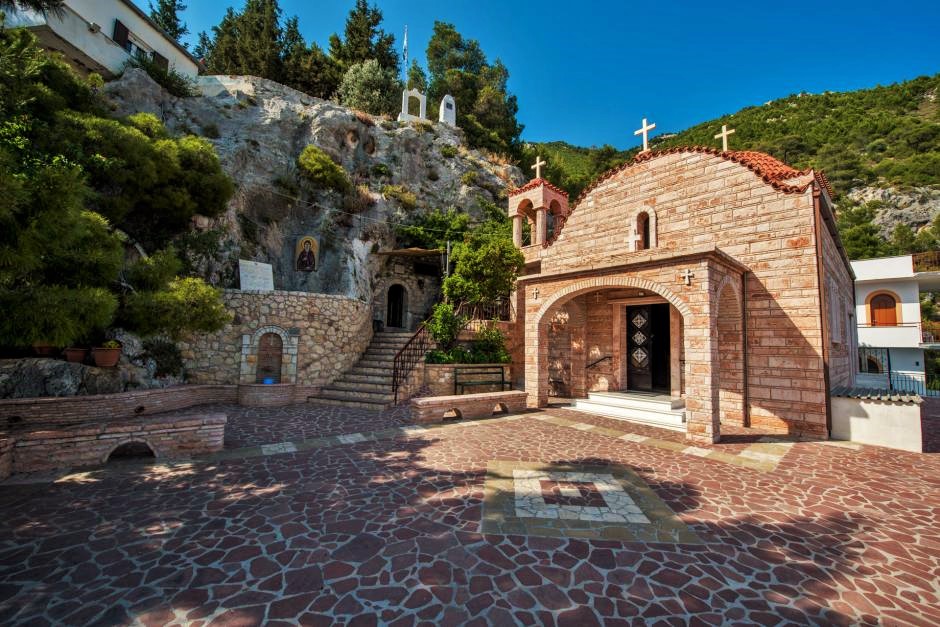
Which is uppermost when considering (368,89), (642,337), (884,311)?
(368,89)

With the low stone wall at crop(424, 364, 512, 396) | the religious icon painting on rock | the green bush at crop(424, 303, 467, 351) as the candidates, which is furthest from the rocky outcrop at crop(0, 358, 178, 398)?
the religious icon painting on rock

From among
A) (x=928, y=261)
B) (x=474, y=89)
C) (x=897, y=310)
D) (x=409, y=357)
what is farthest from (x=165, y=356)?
(x=928, y=261)

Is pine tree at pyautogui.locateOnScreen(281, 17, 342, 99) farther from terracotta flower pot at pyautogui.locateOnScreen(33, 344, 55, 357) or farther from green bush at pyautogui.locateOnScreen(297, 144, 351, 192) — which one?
terracotta flower pot at pyautogui.locateOnScreen(33, 344, 55, 357)

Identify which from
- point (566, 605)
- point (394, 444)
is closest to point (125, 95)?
point (394, 444)

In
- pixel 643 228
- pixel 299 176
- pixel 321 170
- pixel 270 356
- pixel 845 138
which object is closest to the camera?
pixel 643 228

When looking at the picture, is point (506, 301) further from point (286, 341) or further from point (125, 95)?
point (125, 95)

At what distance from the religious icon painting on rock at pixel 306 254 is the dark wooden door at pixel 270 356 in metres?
7.08

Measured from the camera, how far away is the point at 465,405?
28.0 feet

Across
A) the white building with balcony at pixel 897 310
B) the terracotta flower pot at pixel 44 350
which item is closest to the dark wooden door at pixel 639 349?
the terracotta flower pot at pixel 44 350

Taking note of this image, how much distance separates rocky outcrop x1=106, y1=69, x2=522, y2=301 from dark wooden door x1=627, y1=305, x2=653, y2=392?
Result: 11520 mm

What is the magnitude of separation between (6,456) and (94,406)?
356cm

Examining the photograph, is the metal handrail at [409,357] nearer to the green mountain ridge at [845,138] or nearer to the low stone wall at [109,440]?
the low stone wall at [109,440]

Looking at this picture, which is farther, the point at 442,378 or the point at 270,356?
the point at 270,356

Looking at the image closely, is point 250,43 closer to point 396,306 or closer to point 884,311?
point 396,306
